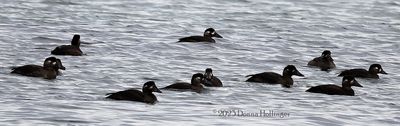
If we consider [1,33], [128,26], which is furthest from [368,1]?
[1,33]

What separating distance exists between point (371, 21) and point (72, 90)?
83.3 feet

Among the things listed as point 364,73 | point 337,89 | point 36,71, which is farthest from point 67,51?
point 337,89

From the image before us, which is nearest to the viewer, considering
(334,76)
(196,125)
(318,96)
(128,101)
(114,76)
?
→ (196,125)

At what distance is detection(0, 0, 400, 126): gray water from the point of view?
2516cm

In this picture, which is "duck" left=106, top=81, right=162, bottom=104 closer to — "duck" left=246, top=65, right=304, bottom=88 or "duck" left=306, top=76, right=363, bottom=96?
"duck" left=306, top=76, right=363, bottom=96

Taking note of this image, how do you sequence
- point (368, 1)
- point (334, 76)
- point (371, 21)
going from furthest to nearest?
point (368, 1)
point (371, 21)
point (334, 76)

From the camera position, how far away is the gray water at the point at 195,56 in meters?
Result: 25.2

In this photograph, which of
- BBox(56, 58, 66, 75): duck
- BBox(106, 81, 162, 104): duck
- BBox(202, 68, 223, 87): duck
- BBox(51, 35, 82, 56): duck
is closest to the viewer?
BBox(106, 81, 162, 104): duck

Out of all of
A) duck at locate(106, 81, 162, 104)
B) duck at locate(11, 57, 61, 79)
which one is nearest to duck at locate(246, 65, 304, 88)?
duck at locate(106, 81, 162, 104)

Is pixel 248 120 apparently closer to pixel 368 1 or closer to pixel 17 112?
pixel 17 112

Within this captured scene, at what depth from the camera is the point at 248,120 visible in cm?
2452

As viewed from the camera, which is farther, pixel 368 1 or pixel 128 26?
pixel 368 1

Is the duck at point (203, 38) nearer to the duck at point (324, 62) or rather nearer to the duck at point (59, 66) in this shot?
the duck at point (324, 62)

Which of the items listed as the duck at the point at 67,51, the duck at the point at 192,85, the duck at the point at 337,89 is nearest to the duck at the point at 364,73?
the duck at the point at 337,89
